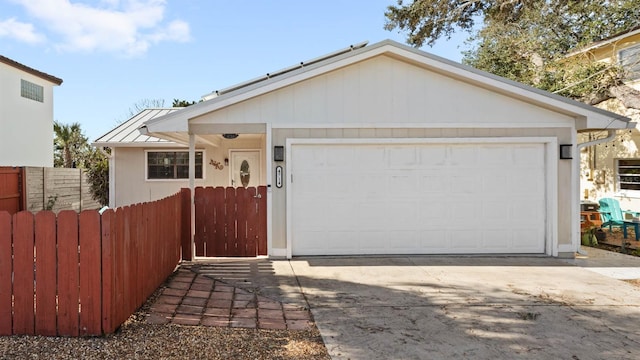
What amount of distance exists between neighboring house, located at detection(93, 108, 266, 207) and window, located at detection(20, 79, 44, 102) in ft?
26.3

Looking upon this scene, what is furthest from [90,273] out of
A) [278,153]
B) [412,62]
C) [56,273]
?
[412,62]

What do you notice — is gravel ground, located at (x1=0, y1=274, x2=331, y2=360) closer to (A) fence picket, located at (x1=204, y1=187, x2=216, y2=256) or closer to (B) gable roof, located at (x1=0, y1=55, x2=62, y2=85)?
(A) fence picket, located at (x1=204, y1=187, x2=216, y2=256)

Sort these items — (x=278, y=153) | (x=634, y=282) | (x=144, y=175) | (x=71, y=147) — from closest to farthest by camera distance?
(x=634, y=282) → (x=278, y=153) → (x=144, y=175) → (x=71, y=147)

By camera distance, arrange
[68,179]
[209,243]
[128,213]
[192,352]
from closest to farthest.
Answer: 1. [192,352]
2. [128,213]
3. [209,243]
4. [68,179]

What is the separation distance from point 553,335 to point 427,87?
473 centimetres

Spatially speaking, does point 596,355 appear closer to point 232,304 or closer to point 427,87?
point 232,304

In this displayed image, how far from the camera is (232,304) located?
499 cm

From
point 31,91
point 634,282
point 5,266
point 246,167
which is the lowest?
point 634,282

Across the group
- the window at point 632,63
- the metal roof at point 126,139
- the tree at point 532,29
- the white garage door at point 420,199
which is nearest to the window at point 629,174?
the tree at point 532,29

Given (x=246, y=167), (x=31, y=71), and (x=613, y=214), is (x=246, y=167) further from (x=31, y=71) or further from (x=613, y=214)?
(x=31, y=71)

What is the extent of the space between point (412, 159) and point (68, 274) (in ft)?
18.5

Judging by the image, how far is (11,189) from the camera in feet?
35.2

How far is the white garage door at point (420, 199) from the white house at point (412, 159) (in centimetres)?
2

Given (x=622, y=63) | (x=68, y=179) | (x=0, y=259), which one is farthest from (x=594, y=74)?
(x=68, y=179)
